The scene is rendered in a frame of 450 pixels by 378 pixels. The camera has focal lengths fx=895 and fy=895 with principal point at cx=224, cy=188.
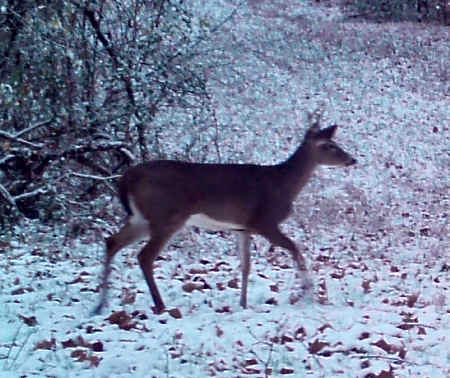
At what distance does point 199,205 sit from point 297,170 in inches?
47.1

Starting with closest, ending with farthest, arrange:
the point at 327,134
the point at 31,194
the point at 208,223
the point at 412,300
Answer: the point at 208,223 → the point at 412,300 → the point at 327,134 → the point at 31,194

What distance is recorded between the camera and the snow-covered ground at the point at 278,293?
525 centimetres

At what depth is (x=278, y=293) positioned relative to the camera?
7316mm

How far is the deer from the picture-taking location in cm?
679

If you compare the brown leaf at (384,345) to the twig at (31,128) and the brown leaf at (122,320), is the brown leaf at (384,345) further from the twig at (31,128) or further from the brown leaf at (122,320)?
the twig at (31,128)

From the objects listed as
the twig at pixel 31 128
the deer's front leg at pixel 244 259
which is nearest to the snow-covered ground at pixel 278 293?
the deer's front leg at pixel 244 259

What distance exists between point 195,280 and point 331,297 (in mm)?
1191

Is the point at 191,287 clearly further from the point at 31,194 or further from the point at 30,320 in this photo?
the point at 31,194

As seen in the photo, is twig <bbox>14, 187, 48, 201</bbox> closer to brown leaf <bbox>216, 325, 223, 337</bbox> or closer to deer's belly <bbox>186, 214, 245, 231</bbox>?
deer's belly <bbox>186, 214, 245, 231</bbox>

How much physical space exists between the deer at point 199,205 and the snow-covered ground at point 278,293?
362 mm

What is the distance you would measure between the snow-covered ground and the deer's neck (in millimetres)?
843

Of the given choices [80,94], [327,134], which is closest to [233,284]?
[327,134]

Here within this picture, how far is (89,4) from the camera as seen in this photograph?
10.5 m

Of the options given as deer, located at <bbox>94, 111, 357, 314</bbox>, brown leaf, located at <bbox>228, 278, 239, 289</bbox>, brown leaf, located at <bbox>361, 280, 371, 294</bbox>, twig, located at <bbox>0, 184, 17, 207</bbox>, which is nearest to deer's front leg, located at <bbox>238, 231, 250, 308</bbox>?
deer, located at <bbox>94, 111, 357, 314</bbox>
